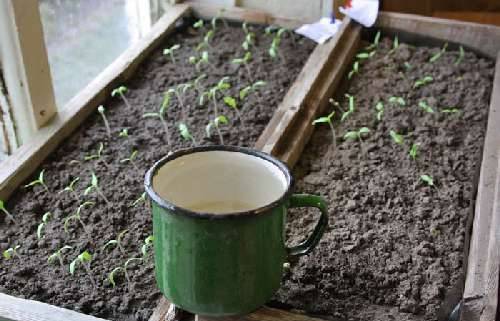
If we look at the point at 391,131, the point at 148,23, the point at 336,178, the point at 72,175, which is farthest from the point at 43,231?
the point at 148,23

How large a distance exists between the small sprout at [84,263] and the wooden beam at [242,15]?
1.26m

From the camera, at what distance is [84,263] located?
54.2 inches

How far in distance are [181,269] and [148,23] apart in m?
1.52

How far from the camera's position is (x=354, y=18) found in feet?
7.73

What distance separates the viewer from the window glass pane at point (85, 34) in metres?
2.12

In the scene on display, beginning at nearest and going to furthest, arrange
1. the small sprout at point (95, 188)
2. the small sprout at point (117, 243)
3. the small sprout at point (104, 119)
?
the small sprout at point (117, 243), the small sprout at point (95, 188), the small sprout at point (104, 119)

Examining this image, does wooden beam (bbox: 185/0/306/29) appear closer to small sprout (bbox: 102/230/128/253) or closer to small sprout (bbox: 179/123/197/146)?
small sprout (bbox: 179/123/197/146)

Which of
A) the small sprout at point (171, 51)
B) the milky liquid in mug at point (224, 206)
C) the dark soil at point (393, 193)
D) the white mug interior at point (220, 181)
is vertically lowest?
the dark soil at point (393, 193)

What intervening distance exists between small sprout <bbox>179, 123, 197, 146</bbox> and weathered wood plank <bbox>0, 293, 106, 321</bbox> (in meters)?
0.62

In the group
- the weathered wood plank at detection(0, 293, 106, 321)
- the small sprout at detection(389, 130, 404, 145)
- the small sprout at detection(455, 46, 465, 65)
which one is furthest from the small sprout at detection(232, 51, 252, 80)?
the weathered wood plank at detection(0, 293, 106, 321)

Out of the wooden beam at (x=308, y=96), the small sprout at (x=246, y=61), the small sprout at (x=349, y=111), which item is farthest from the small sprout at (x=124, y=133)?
the small sprout at (x=349, y=111)

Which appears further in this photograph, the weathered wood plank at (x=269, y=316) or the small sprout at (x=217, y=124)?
the small sprout at (x=217, y=124)

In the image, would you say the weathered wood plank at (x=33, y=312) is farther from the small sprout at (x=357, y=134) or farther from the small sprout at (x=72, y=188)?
the small sprout at (x=357, y=134)

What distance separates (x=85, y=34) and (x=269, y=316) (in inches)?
53.5
